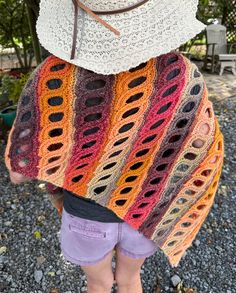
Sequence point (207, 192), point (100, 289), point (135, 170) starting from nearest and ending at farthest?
1. point (135, 170)
2. point (207, 192)
3. point (100, 289)

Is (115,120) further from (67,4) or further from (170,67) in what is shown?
(67,4)

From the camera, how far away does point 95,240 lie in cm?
146

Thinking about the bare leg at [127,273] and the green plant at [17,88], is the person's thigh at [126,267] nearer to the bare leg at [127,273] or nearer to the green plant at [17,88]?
the bare leg at [127,273]

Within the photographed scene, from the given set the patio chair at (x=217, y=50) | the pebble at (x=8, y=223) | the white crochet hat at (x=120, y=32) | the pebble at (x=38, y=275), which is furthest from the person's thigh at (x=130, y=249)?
the patio chair at (x=217, y=50)

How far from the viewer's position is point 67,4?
3.81 ft

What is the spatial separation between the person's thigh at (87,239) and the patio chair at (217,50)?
21.2 feet

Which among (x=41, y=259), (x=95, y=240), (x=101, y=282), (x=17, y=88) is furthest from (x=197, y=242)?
(x=17, y=88)

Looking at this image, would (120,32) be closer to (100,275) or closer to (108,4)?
(108,4)

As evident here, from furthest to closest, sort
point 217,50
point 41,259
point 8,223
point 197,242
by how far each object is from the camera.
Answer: point 217,50, point 8,223, point 197,242, point 41,259

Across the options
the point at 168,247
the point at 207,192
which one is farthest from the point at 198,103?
the point at 168,247

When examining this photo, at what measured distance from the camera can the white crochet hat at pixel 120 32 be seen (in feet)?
3.57

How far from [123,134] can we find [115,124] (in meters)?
0.05

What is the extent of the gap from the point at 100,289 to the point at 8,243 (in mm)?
1336

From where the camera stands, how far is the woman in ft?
3.65
